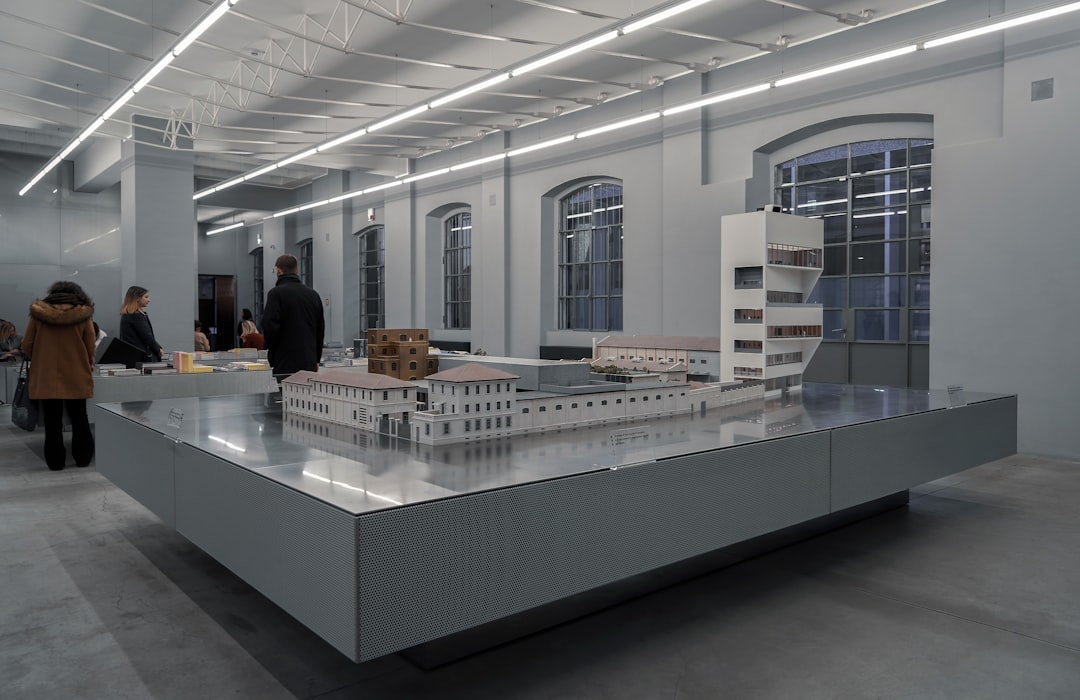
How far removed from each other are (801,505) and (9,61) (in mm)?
13202

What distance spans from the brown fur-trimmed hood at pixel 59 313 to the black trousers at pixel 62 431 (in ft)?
2.52

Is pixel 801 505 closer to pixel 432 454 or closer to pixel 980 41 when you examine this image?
pixel 432 454

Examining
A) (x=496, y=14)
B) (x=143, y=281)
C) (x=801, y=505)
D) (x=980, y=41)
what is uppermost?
(x=496, y=14)

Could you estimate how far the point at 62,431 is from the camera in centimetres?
720

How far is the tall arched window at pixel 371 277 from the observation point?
20.5 m


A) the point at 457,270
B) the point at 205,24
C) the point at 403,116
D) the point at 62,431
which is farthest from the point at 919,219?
the point at 457,270

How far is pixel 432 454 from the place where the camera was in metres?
3.17

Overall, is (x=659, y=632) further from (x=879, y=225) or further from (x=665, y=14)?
(x=879, y=225)

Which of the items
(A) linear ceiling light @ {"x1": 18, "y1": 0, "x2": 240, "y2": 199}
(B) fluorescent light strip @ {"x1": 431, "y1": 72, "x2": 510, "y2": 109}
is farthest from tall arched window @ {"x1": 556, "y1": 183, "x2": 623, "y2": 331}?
(A) linear ceiling light @ {"x1": 18, "y1": 0, "x2": 240, "y2": 199}

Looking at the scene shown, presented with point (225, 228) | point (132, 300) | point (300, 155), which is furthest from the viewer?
point (225, 228)

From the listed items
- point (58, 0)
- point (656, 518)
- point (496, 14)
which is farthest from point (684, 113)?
point (656, 518)

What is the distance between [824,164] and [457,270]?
9356 mm

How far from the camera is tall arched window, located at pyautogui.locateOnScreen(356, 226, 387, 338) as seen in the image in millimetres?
20484

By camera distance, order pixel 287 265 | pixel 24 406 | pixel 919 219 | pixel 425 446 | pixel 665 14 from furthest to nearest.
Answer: pixel 919 219 < pixel 24 406 < pixel 665 14 < pixel 287 265 < pixel 425 446
